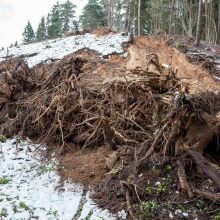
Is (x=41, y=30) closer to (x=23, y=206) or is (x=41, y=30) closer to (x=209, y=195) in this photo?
(x=23, y=206)

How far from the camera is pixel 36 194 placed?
22.3ft

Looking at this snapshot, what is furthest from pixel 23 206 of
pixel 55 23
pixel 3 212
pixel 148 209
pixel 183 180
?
pixel 55 23

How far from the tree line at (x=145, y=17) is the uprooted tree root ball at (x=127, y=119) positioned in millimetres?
14023

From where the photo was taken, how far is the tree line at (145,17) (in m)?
28.3

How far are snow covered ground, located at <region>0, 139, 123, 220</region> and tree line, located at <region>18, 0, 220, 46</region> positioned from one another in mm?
16185

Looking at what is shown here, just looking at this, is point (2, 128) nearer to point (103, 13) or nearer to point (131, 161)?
point (131, 161)

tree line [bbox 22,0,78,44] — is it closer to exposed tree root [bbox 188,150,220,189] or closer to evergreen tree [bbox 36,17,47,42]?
evergreen tree [bbox 36,17,47,42]

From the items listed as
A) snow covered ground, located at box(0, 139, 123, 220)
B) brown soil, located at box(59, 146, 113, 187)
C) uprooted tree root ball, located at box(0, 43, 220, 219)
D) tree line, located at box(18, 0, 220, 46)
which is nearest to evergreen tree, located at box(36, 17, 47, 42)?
tree line, located at box(18, 0, 220, 46)

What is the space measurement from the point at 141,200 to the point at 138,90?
2814 millimetres

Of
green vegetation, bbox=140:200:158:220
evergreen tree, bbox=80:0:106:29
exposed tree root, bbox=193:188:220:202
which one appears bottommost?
green vegetation, bbox=140:200:158:220

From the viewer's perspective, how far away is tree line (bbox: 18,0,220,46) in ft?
93.0

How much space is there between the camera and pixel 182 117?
6.66m

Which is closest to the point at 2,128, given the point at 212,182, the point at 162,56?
the point at 162,56

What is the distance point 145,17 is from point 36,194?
31515 millimetres
